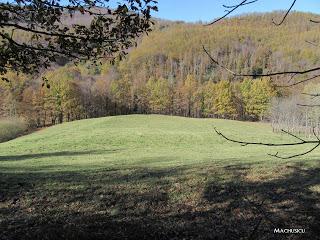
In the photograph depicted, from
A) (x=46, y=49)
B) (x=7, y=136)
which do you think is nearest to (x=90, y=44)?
(x=46, y=49)

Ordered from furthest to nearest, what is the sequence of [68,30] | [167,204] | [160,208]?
[167,204] < [160,208] < [68,30]

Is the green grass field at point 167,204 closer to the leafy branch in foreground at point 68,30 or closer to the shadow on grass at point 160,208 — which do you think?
the shadow on grass at point 160,208

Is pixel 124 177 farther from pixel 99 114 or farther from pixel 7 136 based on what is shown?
pixel 99 114

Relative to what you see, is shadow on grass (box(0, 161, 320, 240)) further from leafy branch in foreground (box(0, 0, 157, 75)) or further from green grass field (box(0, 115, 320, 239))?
leafy branch in foreground (box(0, 0, 157, 75))

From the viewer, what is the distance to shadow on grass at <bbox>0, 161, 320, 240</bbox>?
7.22 metres

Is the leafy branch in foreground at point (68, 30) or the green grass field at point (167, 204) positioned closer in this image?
the leafy branch in foreground at point (68, 30)

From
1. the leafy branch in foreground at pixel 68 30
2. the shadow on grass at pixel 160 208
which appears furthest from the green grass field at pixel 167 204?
the leafy branch in foreground at pixel 68 30

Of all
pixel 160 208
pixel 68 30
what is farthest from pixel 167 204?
pixel 68 30

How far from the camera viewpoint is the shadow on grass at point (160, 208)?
7.22 metres

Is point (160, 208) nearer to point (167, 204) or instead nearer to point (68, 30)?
point (167, 204)

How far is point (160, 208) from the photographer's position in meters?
8.68

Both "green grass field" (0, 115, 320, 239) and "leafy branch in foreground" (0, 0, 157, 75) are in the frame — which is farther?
"green grass field" (0, 115, 320, 239)

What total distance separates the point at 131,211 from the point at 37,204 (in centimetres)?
229

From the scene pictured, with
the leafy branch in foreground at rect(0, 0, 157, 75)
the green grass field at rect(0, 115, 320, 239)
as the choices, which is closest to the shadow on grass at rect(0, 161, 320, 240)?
the green grass field at rect(0, 115, 320, 239)
